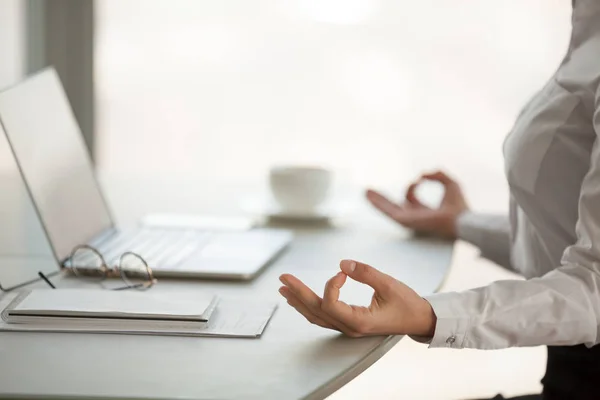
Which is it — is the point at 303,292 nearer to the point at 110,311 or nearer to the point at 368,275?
the point at 368,275

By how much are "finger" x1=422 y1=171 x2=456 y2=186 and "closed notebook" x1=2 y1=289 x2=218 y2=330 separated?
791 mm

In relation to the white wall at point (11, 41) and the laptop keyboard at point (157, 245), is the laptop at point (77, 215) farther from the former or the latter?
the white wall at point (11, 41)

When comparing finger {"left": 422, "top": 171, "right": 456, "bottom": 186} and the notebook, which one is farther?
finger {"left": 422, "top": 171, "right": 456, "bottom": 186}

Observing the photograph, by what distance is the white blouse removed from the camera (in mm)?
993

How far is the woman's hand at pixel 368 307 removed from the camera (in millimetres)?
912

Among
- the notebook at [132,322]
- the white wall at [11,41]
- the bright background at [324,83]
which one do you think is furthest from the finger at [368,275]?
the bright background at [324,83]

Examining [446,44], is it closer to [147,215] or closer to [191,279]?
[147,215]

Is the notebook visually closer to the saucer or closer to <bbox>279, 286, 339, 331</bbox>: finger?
<bbox>279, 286, 339, 331</bbox>: finger

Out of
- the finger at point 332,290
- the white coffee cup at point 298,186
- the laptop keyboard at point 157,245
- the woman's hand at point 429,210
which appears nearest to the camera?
the finger at point 332,290

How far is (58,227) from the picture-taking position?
1.25 m

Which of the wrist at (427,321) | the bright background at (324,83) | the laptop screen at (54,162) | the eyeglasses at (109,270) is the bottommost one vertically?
the bright background at (324,83)

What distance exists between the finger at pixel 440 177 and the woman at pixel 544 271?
0.16 metres

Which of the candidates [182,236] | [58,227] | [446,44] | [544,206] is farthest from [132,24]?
[544,206]

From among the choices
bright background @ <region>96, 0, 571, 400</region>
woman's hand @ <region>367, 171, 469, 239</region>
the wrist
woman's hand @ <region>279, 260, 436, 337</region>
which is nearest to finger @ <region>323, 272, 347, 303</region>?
woman's hand @ <region>279, 260, 436, 337</region>
